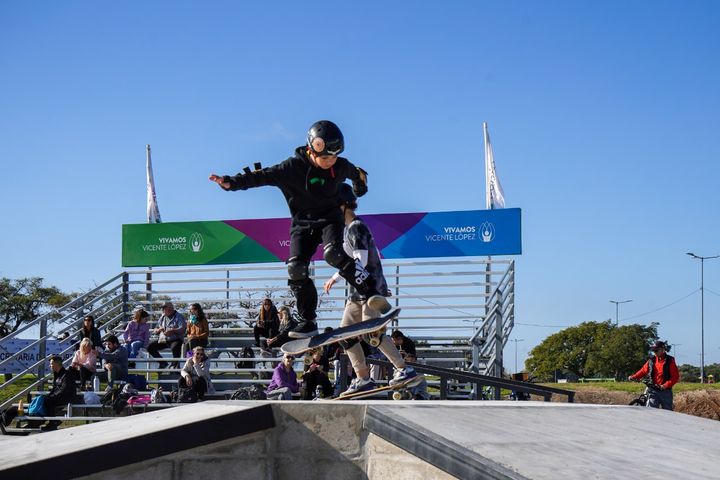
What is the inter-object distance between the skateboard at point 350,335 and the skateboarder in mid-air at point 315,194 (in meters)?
0.14

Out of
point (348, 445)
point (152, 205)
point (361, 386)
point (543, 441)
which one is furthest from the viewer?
point (152, 205)

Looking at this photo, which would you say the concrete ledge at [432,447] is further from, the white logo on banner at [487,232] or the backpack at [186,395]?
the white logo on banner at [487,232]

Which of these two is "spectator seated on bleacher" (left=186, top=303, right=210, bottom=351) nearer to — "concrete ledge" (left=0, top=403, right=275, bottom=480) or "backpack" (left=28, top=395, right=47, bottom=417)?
"backpack" (left=28, top=395, right=47, bottom=417)

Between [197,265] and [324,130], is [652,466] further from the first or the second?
[197,265]

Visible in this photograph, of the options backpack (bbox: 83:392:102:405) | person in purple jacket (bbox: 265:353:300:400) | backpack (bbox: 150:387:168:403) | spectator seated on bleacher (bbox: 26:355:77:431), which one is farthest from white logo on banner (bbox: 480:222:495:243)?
spectator seated on bleacher (bbox: 26:355:77:431)

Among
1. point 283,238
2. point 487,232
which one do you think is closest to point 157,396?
point 283,238

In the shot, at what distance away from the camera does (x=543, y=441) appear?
4.92m

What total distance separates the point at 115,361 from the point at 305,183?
31.2 feet

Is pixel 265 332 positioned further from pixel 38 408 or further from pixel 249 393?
pixel 38 408

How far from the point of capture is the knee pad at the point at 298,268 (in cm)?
724

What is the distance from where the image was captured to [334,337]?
282 inches

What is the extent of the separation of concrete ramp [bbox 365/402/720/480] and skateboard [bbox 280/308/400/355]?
112 centimetres

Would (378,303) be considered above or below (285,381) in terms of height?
above

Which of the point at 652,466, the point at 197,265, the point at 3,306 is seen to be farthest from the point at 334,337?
the point at 3,306
